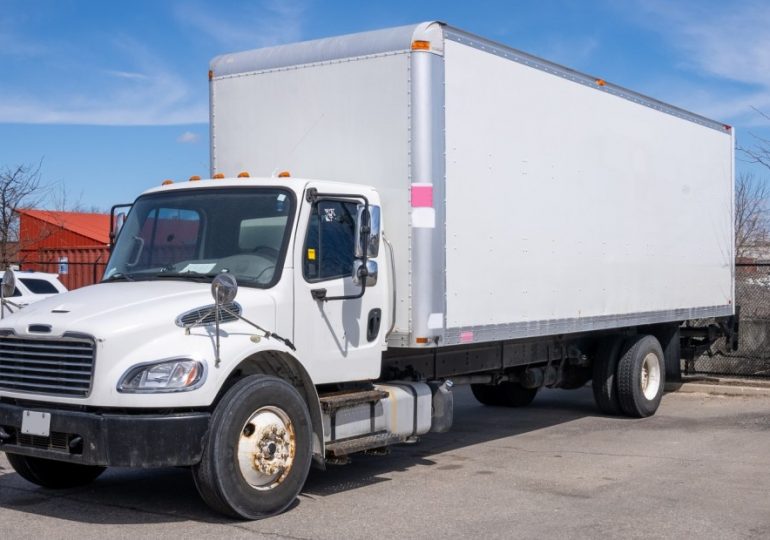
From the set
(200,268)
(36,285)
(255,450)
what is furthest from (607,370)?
(36,285)

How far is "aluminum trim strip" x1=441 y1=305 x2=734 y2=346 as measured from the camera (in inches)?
355

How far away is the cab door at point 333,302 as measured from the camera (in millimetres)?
7742

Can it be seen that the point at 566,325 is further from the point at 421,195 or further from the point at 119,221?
the point at 119,221

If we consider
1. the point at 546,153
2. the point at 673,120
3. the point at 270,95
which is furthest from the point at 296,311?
the point at 673,120

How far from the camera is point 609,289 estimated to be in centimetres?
1113

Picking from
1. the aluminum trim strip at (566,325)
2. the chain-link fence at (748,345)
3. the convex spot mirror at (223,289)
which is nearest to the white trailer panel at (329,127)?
the aluminum trim strip at (566,325)

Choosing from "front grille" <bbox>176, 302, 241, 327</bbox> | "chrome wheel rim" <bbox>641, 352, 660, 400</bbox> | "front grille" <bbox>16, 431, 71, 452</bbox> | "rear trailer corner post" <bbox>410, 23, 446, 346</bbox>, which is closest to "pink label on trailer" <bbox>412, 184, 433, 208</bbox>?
"rear trailer corner post" <bbox>410, 23, 446, 346</bbox>

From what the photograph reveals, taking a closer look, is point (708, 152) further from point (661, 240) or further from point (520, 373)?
point (520, 373)

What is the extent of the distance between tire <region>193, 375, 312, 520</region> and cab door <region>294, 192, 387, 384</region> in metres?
0.56

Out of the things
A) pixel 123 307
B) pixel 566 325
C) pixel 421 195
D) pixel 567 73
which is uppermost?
pixel 567 73

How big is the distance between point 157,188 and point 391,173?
204 centimetres

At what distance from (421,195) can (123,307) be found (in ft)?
8.82

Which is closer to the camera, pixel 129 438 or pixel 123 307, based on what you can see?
pixel 129 438

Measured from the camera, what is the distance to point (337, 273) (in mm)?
8023
